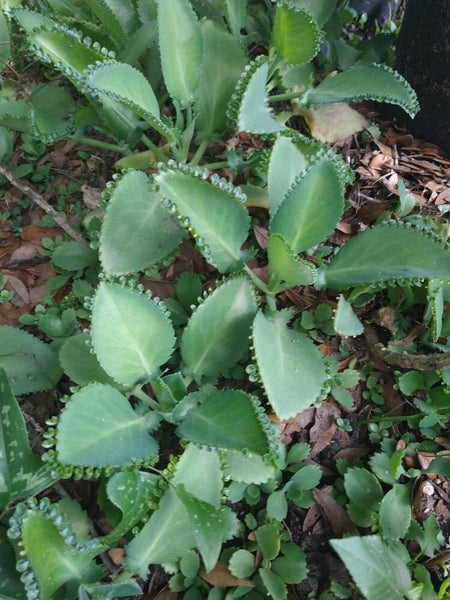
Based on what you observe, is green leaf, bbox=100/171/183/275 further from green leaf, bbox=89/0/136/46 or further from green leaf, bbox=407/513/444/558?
green leaf, bbox=407/513/444/558

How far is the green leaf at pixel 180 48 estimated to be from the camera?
1.18m

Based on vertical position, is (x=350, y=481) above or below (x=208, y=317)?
below

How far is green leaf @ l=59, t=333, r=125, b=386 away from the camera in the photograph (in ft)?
3.57

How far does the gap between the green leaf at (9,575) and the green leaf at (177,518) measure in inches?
7.2

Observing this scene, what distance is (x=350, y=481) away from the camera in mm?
1072

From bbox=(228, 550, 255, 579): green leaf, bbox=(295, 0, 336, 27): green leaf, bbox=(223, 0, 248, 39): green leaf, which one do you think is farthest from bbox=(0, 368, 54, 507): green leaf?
bbox=(295, 0, 336, 27): green leaf

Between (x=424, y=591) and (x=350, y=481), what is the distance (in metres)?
0.21

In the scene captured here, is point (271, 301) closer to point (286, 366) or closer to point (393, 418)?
point (286, 366)

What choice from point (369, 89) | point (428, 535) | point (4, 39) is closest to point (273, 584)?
point (428, 535)

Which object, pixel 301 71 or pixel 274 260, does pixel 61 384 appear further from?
pixel 301 71

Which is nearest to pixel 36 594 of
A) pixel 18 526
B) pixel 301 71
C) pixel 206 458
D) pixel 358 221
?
pixel 18 526

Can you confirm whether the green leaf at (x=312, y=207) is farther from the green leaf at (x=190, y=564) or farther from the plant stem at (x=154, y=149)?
the green leaf at (x=190, y=564)

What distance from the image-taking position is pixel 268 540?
1.02m

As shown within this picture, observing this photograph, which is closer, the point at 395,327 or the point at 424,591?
the point at 424,591
